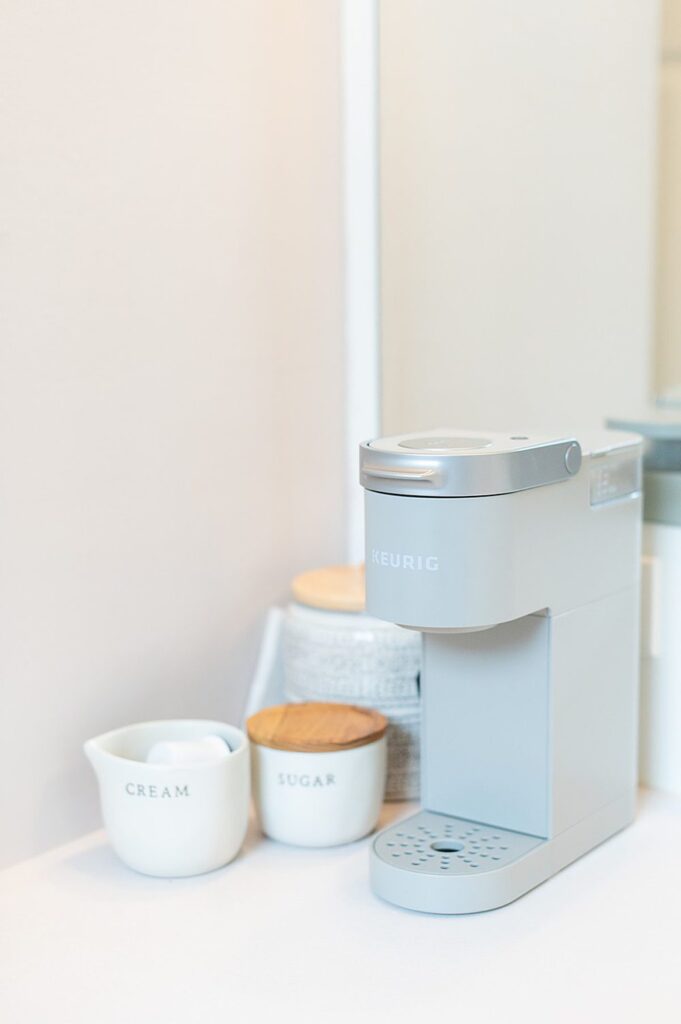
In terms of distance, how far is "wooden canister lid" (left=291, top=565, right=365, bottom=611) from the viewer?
87cm

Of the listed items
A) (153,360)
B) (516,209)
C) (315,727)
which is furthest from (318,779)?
(516,209)

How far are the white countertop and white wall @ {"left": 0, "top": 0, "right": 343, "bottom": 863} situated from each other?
10 centimetres

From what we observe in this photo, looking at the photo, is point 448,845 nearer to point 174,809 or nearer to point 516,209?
point 174,809

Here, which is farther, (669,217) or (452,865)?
(669,217)

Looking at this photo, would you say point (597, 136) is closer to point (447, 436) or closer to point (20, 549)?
point (447, 436)

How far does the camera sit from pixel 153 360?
0.84 meters

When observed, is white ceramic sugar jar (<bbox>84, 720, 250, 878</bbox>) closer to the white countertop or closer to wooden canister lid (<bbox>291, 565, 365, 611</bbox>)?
the white countertop

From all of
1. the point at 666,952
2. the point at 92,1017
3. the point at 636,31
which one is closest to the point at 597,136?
the point at 636,31

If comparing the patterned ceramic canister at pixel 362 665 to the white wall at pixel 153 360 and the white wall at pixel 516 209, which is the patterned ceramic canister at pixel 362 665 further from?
the white wall at pixel 516 209

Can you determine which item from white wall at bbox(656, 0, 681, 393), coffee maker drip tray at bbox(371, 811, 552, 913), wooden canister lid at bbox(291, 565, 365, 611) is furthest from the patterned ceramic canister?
white wall at bbox(656, 0, 681, 393)

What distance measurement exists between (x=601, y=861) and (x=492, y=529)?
0.25 m

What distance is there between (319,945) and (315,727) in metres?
0.16

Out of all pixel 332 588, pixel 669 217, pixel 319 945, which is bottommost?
pixel 319 945

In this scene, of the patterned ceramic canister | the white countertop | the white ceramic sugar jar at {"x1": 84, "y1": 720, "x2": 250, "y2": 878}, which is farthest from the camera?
the patterned ceramic canister
